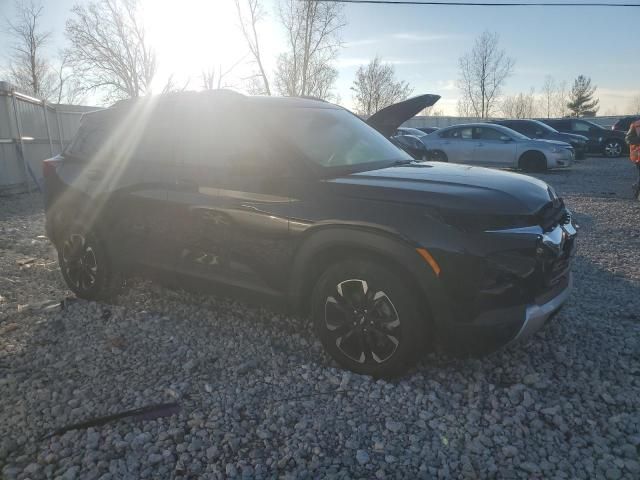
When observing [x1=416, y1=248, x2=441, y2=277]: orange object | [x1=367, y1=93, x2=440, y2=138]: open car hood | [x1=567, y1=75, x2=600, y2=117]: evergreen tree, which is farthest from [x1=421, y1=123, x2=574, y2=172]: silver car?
[x1=567, y1=75, x2=600, y2=117]: evergreen tree

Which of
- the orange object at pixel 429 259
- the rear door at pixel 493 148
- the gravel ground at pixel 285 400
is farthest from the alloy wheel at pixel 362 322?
the rear door at pixel 493 148

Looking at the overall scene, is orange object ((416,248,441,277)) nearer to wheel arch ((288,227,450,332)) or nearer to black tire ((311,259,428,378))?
wheel arch ((288,227,450,332))

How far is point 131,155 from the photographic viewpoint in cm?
426

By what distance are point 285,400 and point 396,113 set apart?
4.65 meters

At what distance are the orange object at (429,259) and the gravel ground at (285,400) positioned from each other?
763 millimetres

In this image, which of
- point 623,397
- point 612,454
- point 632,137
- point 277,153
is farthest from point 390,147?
point 632,137

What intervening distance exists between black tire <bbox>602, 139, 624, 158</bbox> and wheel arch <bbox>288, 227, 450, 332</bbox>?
23.3m

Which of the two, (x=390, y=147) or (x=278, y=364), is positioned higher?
(x=390, y=147)

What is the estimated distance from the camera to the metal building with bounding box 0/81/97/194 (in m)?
11.3

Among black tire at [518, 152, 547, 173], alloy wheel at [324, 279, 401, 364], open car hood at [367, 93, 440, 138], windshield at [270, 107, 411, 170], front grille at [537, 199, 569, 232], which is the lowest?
alloy wheel at [324, 279, 401, 364]

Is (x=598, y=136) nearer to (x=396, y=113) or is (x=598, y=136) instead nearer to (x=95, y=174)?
(x=396, y=113)

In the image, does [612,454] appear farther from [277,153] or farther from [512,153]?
[512,153]

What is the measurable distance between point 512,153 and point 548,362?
12981mm

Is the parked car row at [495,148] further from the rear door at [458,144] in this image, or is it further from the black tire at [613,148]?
the black tire at [613,148]
